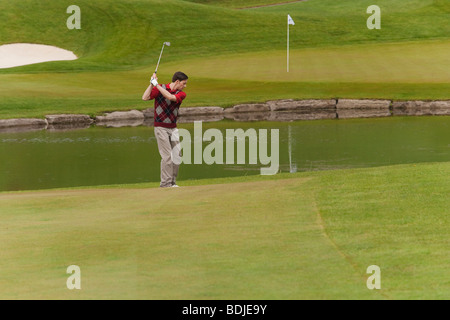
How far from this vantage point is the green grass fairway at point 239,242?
6293mm

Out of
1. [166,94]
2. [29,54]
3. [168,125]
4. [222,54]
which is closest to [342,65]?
[222,54]

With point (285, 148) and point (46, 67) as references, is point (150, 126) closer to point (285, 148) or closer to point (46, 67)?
point (285, 148)

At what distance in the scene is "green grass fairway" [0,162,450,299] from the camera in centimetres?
629

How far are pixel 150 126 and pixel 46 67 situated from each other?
1537 cm

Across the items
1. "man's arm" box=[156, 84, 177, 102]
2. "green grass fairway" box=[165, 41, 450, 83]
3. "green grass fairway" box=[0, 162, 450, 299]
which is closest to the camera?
"green grass fairway" box=[0, 162, 450, 299]

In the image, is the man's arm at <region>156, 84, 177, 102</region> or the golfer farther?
the golfer

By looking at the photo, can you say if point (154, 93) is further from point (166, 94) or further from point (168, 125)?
point (168, 125)

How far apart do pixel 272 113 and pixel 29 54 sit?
2353 cm

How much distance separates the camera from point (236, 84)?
35344 mm

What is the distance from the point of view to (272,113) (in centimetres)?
3136

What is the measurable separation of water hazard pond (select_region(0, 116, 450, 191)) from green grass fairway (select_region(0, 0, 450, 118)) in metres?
4.09

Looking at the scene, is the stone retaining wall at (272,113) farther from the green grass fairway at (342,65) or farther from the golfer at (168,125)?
the golfer at (168,125)

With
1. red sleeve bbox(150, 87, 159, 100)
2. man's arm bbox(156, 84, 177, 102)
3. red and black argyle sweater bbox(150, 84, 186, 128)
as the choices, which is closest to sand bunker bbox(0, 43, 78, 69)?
red and black argyle sweater bbox(150, 84, 186, 128)

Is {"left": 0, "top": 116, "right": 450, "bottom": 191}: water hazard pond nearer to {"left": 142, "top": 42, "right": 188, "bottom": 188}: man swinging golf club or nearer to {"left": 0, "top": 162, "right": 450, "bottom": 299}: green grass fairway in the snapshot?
{"left": 142, "top": 42, "right": 188, "bottom": 188}: man swinging golf club
